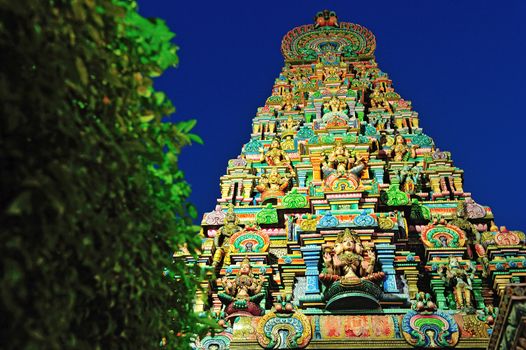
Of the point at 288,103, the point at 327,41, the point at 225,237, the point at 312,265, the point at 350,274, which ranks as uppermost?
the point at 327,41

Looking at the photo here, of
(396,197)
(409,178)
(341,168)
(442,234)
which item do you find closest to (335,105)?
(409,178)

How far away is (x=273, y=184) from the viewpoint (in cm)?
1666

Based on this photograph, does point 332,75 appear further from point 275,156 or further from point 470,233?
point 470,233

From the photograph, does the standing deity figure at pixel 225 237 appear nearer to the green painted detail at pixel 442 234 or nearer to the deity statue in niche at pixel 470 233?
the green painted detail at pixel 442 234

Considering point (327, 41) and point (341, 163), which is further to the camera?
point (327, 41)

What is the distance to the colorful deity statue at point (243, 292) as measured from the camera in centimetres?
1181

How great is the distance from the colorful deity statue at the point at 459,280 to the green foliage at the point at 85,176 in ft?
25.4

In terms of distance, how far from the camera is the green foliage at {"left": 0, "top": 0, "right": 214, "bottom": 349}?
3916mm

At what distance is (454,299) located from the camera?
12312mm

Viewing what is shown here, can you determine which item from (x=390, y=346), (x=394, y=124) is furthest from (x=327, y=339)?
(x=394, y=124)

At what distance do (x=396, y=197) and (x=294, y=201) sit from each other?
2.34 m

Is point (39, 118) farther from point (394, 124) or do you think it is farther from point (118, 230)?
point (394, 124)

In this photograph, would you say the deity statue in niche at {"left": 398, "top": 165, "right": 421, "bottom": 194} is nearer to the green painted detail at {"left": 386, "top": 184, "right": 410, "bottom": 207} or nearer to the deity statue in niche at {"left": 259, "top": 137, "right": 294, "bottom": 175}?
the green painted detail at {"left": 386, "top": 184, "right": 410, "bottom": 207}

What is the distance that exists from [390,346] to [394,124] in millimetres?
10704
